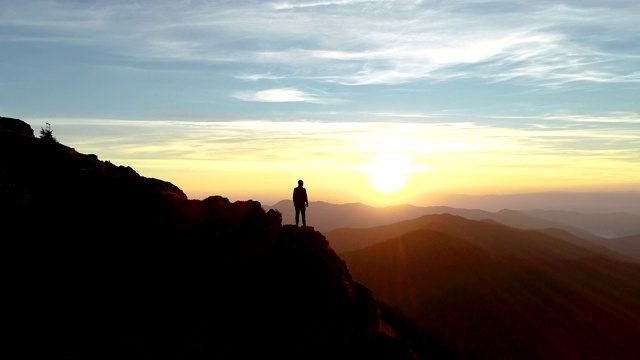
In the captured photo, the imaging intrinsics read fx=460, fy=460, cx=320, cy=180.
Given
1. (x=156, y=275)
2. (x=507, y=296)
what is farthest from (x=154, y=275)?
(x=507, y=296)

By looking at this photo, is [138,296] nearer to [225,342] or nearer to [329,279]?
[225,342]

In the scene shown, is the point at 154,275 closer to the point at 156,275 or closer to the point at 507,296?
the point at 156,275

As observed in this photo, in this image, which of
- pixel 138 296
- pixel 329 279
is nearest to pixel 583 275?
pixel 329 279

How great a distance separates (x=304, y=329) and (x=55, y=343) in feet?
22.9

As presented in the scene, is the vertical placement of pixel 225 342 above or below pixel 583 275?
above

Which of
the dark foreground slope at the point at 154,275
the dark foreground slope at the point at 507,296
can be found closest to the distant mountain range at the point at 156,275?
the dark foreground slope at the point at 154,275

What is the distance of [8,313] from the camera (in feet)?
39.1

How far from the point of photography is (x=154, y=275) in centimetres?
1459

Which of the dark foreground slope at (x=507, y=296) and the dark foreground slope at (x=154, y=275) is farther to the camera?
the dark foreground slope at (x=507, y=296)

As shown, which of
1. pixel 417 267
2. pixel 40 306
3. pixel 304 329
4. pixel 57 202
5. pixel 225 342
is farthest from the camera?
pixel 417 267

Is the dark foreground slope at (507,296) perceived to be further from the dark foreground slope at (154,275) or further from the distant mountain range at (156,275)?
the dark foreground slope at (154,275)

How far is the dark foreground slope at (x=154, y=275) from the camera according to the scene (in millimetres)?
12539

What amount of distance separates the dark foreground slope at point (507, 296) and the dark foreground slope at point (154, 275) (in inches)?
1068

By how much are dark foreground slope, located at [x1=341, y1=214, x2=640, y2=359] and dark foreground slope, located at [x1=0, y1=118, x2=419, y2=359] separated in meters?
27.1
